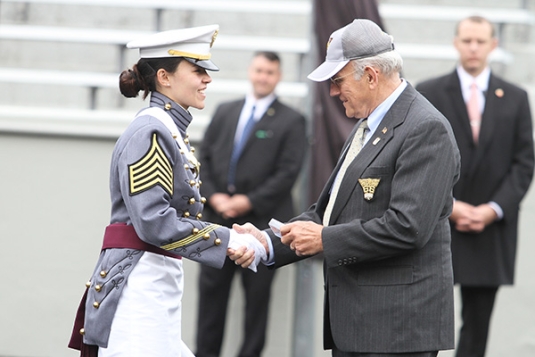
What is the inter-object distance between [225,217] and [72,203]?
116 cm

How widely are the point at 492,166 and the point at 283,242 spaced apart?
2.28m

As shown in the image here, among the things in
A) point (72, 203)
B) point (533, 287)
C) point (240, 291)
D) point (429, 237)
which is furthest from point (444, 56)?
point (429, 237)

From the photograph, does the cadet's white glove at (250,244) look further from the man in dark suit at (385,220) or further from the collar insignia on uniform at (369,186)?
the collar insignia on uniform at (369,186)

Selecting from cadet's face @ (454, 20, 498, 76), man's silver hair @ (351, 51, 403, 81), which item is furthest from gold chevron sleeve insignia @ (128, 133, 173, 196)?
cadet's face @ (454, 20, 498, 76)

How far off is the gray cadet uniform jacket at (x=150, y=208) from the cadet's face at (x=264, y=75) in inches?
101

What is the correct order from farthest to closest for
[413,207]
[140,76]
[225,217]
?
1. [225,217]
2. [140,76]
3. [413,207]

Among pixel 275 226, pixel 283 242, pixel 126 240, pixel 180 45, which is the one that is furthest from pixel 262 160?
pixel 126 240

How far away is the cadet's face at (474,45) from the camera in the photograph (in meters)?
5.72

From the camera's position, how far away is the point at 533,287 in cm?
648

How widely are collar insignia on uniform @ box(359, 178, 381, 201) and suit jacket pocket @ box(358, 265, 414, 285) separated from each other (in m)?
Result: 0.27

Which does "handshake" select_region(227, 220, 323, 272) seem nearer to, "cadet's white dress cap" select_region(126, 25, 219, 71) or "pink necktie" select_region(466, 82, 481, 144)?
"cadet's white dress cap" select_region(126, 25, 219, 71)

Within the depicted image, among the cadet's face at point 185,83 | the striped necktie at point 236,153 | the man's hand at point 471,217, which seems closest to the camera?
the cadet's face at point 185,83

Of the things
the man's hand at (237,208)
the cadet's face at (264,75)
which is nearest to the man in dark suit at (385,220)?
the man's hand at (237,208)

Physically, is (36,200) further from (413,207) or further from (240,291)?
(413,207)
